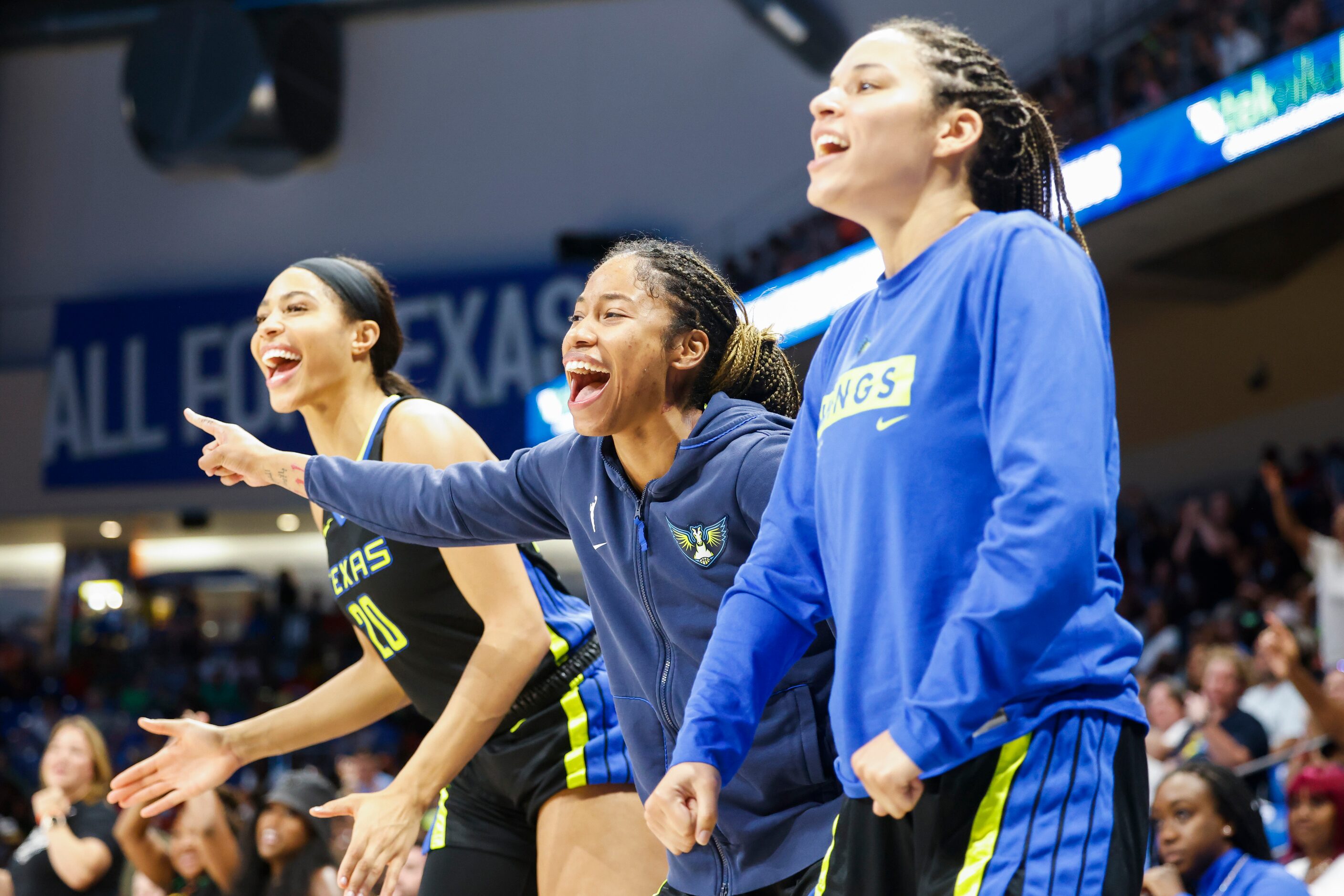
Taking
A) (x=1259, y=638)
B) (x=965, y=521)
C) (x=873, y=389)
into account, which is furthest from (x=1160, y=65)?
(x=965, y=521)

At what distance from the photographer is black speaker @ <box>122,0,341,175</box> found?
16656 mm

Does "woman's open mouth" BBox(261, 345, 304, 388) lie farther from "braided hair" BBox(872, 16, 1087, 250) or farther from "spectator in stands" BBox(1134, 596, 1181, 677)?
"spectator in stands" BBox(1134, 596, 1181, 677)

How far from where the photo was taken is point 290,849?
210 inches

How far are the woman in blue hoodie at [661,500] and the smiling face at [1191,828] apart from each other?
208cm

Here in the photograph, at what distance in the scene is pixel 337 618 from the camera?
17.1 m

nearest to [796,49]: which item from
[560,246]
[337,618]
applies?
[560,246]

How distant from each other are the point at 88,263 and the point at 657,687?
17.7 m

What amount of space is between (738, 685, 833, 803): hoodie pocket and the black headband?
144cm

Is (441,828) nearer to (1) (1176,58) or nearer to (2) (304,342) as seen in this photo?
(2) (304,342)

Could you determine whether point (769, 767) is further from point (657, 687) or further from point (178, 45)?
point (178, 45)

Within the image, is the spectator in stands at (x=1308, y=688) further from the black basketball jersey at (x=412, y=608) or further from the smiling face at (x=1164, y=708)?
the black basketball jersey at (x=412, y=608)

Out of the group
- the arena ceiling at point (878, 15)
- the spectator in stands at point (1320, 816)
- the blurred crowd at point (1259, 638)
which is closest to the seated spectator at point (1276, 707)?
the blurred crowd at point (1259, 638)

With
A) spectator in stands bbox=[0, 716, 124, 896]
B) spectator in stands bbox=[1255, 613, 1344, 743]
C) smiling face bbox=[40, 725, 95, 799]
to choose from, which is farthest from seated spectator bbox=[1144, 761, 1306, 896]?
smiling face bbox=[40, 725, 95, 799]

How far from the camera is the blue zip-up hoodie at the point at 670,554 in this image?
2100 millimetres
